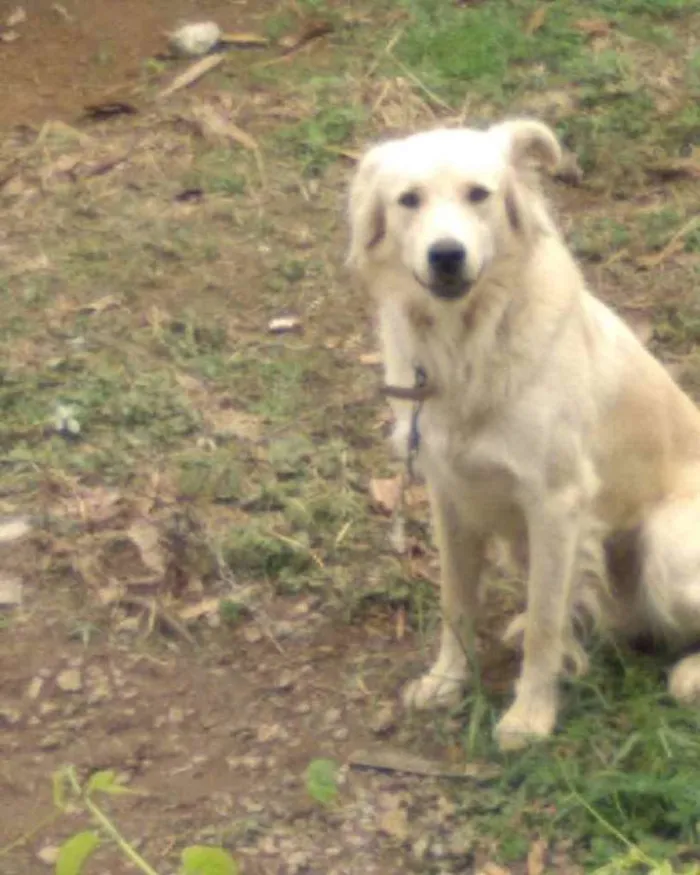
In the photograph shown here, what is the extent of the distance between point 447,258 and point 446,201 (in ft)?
0.49

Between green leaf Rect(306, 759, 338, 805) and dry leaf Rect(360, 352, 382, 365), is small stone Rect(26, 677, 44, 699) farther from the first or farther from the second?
dry leaf Rect(360, 352, 382, 365)

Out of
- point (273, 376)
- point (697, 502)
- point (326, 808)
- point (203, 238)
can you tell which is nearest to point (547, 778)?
point (326, 808)

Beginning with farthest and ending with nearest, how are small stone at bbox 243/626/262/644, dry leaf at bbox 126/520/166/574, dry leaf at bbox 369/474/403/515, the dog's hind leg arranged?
1. dry leaf at bbox 369/474/403/515
2. dry leaf at bbox 126/520/166/574
3. small stone at bbox 243/626/262/644
4. the dog's hind leg

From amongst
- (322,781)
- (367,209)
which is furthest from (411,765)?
(367,209)

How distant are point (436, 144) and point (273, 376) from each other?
181cm

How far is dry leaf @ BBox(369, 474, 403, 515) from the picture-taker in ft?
14.6

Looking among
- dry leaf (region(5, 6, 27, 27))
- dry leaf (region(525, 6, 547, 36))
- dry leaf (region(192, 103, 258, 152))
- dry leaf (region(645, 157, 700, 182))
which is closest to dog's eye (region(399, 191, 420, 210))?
dry leaf (region(645, 157, 700, 182))

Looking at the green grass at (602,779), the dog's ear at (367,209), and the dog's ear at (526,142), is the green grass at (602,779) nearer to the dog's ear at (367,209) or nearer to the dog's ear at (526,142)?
the dog's ear at (367,209)

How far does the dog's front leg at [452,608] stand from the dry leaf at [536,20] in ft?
10.9

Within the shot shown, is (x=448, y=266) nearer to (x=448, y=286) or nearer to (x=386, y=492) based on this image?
(x=448, y=286)

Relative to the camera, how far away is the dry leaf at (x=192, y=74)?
21.1 ft

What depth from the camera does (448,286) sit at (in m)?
3.20

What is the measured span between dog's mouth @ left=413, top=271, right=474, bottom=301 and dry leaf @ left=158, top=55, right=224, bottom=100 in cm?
343

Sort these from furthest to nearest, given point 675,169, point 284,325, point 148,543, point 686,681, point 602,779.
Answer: point 675,169 < point 284,325 < point 148,543 < point 686,681 < point 602,779
